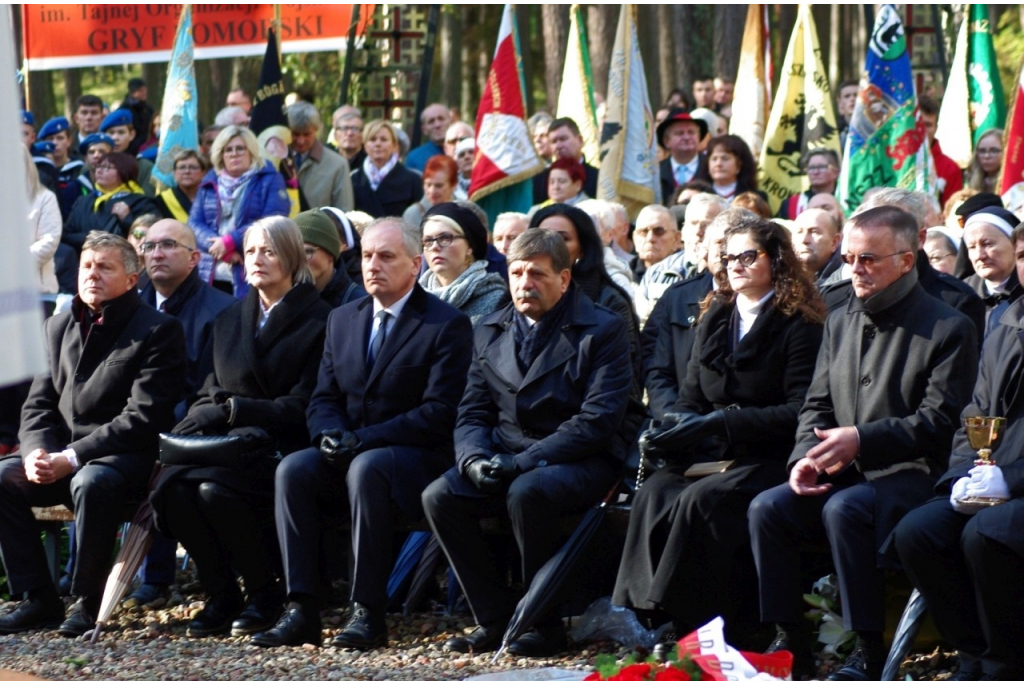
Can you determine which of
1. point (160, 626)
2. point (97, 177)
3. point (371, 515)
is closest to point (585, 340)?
point (371, 515)

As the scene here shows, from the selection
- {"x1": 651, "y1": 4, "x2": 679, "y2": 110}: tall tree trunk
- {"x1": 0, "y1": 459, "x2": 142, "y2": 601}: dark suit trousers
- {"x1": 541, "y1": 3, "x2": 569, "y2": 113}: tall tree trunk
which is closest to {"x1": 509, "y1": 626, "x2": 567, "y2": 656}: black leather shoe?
{"x1": 0, "y1": 459, "x2": 142, "y2": 601}: dark suit trousers

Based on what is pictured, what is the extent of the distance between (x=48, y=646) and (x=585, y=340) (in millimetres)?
2877

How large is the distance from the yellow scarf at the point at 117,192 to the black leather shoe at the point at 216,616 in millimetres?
5197

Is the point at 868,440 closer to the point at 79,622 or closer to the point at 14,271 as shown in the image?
the point at 79,622

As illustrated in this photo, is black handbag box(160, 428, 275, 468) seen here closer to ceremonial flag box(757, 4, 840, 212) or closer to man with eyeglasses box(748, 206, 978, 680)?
man with eyeglasses box(748, 206, 978, 680)

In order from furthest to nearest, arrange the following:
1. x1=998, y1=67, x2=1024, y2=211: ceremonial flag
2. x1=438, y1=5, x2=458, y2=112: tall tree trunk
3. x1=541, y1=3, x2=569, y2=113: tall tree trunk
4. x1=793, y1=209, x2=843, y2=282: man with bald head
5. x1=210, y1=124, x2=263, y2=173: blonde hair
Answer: x1=438, y1=5, x2=458, y2=112: tall tree trunk
x1=541, y1=3, x2=569, y2=113: tall tree trunk
x1=210, y1=124, x2=263, y2=173: blonde hair
x1=998, y1=67, x2=1024, y2=211: ceremonial flag
x1=793, y1=209, x2=843, y2=282: man with bald head

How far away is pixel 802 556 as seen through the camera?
6.84 m

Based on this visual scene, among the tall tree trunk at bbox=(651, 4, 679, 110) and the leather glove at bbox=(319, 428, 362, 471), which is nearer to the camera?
the leather glove at bbox=(319, 428, 362, 471)

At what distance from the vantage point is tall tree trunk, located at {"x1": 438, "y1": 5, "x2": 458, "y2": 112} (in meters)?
25.0

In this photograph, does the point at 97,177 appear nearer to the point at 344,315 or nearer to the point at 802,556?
the point at 344,315

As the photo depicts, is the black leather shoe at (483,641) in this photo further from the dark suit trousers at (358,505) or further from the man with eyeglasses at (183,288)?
the man with eyeglasses at (183,288)

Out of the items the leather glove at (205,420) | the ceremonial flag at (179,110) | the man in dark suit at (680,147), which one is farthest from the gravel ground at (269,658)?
the ceremonial flag at (179,110)

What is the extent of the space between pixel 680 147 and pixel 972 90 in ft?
7.60

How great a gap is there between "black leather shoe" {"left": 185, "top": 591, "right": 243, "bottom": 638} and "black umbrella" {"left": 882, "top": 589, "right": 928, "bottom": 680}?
10.6 ft
